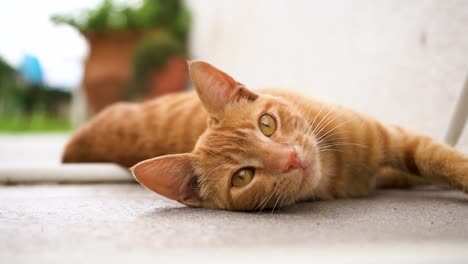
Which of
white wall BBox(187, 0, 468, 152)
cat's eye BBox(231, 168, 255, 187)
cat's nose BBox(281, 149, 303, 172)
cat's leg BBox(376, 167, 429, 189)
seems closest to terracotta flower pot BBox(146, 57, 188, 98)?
white wall BBox(187, 0, 468, 152)

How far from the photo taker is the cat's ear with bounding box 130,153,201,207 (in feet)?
4.30

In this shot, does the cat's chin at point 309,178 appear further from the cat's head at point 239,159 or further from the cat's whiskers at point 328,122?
the cat's whiskers at point 328,122

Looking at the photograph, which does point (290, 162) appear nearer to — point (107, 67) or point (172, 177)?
point (172, 177)

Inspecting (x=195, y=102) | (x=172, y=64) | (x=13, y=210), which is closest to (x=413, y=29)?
(x=195, y=102)

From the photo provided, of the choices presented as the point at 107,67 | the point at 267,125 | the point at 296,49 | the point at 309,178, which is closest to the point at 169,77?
the point at 107,67

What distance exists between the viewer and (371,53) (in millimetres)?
2133

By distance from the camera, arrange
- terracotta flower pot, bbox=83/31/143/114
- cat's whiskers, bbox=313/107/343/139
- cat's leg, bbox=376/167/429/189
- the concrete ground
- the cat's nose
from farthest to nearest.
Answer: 1. terracotta flower pot, bbox=83/31/143/114
2. cat's leg, bbox=376/167/429/189
3. cat's whiskers, bbox=313/107/343/139
4. the cat's nose
5. the concrete ground

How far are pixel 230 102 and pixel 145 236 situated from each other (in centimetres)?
70

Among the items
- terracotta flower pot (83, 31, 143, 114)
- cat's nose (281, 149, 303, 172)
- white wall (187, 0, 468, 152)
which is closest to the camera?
cat's nose (281, 149, 303, 172)

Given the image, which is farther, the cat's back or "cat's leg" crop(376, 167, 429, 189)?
the cat's back

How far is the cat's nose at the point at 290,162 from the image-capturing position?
1.28 meters

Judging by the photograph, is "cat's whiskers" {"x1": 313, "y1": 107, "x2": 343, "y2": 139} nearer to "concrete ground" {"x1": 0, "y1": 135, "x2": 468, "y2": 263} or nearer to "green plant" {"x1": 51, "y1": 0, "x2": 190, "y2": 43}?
"concrete ground" {"x1": 0, "y1": 135, "x2": 468, "y2": 263}

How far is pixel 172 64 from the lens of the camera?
222 inches

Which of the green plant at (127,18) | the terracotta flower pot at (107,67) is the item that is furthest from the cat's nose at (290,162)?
the green plant at (127,18)
